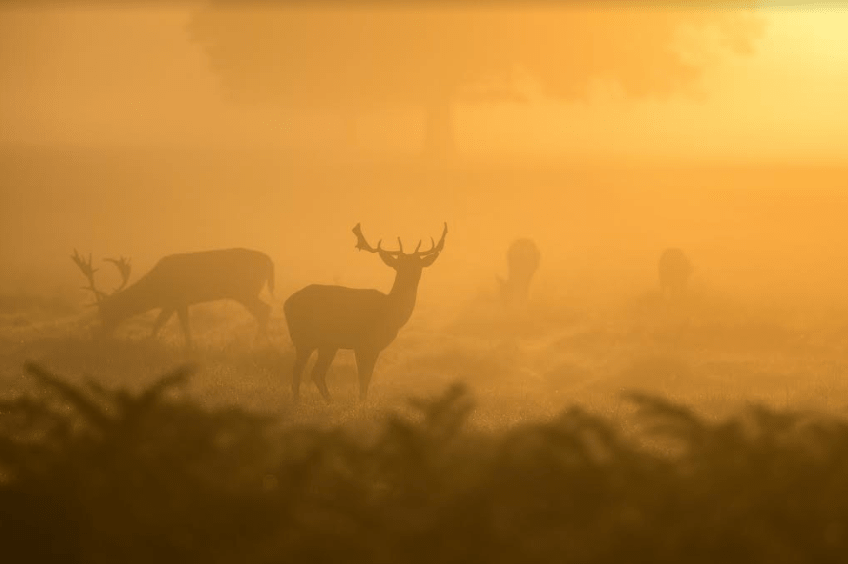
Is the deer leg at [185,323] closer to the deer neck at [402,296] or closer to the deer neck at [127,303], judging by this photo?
the deer neck at [127,303]

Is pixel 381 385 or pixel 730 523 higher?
pixel 730 523

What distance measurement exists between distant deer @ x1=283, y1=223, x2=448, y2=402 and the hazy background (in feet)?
31.9

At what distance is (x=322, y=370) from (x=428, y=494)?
11095 millimetres

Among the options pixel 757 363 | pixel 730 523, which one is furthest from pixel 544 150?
pixel 730 523

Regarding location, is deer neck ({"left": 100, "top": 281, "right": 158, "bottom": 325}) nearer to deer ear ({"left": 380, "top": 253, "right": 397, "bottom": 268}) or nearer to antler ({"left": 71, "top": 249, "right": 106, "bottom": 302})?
antler ({"left": 71, "top": 249, "right": 106, "bottom": 302})

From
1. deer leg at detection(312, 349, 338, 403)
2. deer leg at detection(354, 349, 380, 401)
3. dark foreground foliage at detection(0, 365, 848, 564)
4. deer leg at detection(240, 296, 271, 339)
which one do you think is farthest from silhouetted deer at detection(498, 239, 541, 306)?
dark foreground foliage at detection(0, 365, 848, 564)

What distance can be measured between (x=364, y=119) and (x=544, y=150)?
2169cm

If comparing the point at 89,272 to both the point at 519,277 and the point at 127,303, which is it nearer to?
the point at 127,303

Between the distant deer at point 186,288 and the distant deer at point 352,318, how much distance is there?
398cm

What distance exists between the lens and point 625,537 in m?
2.13

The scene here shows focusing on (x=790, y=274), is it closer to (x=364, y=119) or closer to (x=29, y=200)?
(x=29, y=200)

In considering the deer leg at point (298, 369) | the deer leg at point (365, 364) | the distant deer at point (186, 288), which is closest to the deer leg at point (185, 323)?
the distant deer at point (186, 288)

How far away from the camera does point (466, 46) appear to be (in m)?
51.2

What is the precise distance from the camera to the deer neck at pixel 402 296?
1339 cm
